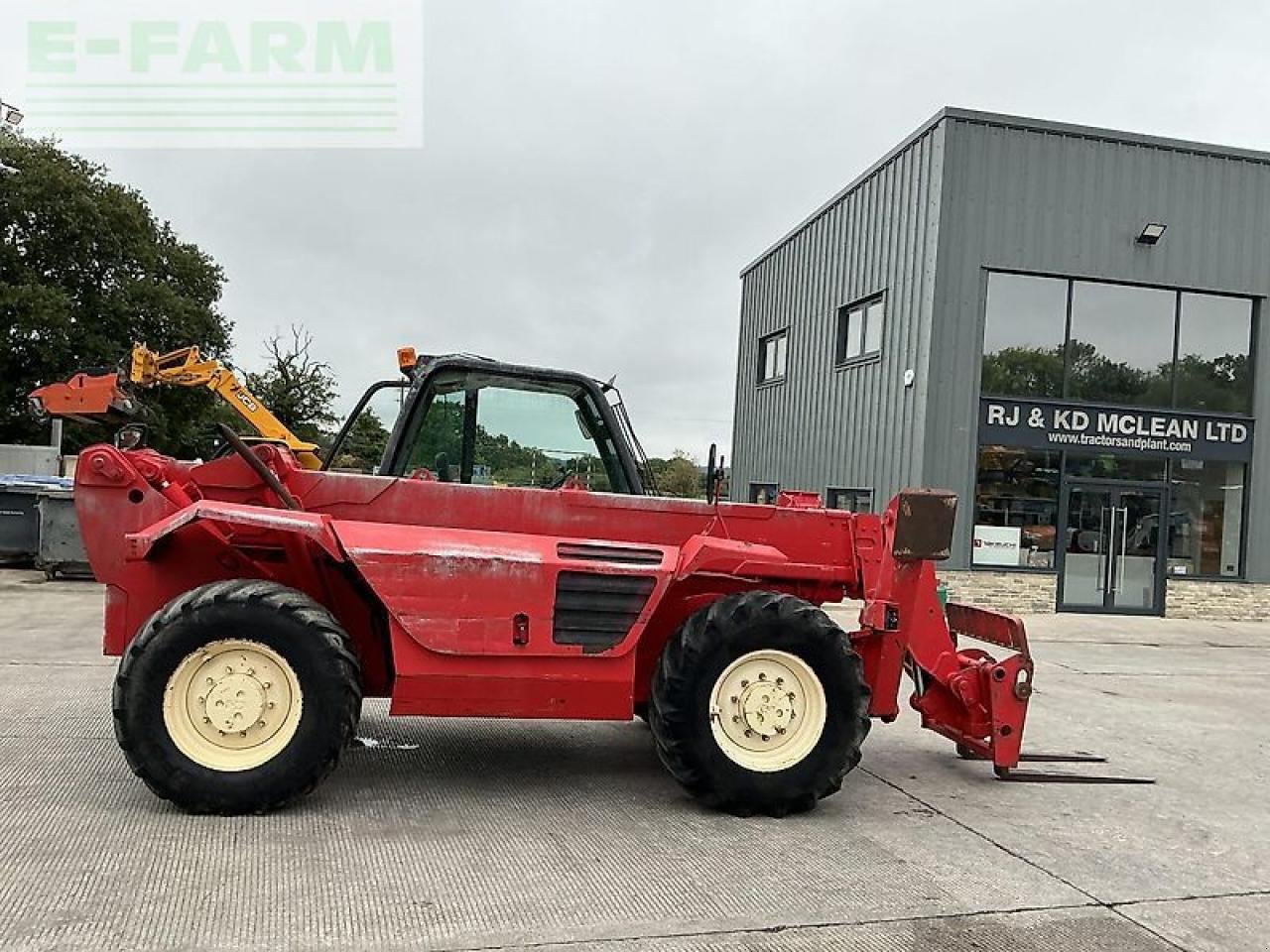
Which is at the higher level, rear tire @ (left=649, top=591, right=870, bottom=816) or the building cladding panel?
the building cladding panel

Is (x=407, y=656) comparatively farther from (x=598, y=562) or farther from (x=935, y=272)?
(x=935, y=272)

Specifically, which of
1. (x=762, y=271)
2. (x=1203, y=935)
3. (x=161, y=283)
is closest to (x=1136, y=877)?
(x=1203, y=935)

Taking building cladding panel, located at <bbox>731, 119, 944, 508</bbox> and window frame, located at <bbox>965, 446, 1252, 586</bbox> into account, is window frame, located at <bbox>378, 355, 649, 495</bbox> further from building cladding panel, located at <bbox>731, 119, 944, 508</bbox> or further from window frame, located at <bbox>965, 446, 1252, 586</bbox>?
window frame, located at <bbox>965, 446, 1252, 586</bbox>

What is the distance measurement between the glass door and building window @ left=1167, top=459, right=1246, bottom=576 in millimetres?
352

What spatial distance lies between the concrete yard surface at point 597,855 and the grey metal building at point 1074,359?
8985mm

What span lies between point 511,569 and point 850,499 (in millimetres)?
13548

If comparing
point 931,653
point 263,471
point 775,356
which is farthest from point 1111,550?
point 263,471

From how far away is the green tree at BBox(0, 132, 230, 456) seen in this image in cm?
3164

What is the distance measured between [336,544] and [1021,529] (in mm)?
13214

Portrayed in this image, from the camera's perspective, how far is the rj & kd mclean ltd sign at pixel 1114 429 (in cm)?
1580

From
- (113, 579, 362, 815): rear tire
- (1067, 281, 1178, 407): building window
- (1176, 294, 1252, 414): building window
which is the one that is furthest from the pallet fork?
(1176, 294, 1252, 414): building window

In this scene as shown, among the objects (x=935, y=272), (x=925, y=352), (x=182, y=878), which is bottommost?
Result: (x=182, y=878)

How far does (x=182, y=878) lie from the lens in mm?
3998

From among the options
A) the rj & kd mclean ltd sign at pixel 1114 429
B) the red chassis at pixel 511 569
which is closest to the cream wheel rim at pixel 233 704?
the red chassis at pixel 511 569
